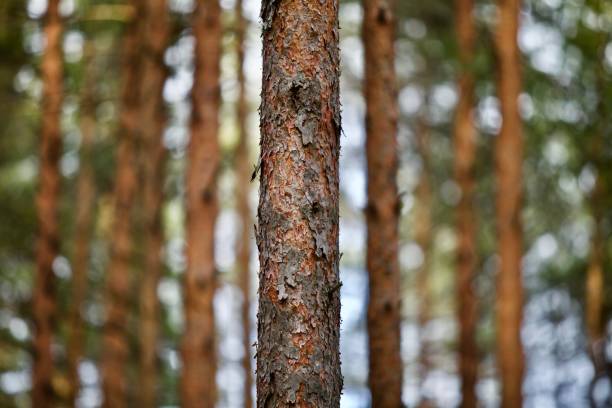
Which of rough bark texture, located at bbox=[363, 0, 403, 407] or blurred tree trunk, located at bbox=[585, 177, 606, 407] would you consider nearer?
rough bark texture, located at bbox=[363, 0, 403, 407]

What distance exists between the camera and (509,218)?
11578 millimetres

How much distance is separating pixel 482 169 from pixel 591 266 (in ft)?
13.1

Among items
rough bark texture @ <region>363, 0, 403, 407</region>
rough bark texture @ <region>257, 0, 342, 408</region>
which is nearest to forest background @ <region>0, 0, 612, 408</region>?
rough bark texture @ <region>363, 0, 403, 407</region>

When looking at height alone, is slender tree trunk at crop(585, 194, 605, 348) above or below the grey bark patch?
below

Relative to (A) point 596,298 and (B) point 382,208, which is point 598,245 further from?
(B) point 382,208

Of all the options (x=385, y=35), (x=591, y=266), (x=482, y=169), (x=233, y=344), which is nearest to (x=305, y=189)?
(x=385, y=35)

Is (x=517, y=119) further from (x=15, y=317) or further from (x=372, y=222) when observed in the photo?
(x=15, y=317)

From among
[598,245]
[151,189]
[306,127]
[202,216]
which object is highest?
[151,189]

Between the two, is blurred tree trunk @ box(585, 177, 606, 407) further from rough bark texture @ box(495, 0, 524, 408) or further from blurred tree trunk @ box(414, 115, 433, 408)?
blurred tree trunk @ box(414, 115, 433, 408)

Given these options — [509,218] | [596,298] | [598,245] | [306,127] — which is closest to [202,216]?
[509,218]

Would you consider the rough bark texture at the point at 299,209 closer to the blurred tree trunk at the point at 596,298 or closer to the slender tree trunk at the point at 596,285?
the blurred tree trunk at the point at 596,298

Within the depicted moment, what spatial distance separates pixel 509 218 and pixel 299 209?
7652 millimetres

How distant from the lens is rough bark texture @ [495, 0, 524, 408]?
11.1 meters

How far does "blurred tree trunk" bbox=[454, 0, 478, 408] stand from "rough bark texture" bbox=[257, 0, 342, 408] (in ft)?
27.4
